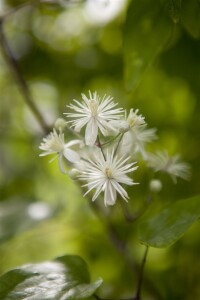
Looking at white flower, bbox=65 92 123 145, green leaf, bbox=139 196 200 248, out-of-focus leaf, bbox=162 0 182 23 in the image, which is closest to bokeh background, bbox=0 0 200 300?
out-of-focus leaf, bbox=162 0 182 23

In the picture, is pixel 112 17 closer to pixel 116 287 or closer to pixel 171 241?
pixel 116 287

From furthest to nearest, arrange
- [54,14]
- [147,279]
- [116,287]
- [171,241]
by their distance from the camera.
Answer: [54,14] → [116,287] → [147,279] → [171,241]

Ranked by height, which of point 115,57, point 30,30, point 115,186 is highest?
point 30,30

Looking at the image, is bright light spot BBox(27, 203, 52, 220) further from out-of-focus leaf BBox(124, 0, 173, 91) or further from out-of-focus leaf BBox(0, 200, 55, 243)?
out-of-focus leaf BBox(124, 0, 173, 91)

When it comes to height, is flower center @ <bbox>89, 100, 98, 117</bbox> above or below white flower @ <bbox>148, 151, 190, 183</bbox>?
above

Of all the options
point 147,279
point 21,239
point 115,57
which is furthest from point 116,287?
point 115,57

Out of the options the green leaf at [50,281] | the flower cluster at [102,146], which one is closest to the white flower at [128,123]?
the flower cluster at [102,146]
